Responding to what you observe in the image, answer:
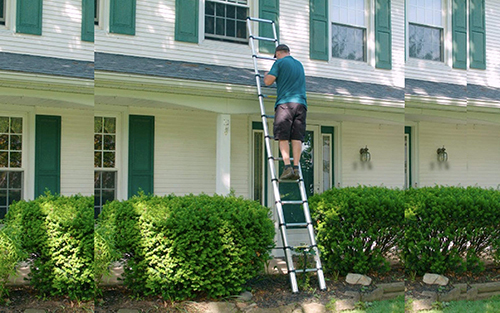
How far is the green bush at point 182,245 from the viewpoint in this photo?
437 centimetres

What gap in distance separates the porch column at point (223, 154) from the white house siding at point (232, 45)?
4.41 feet

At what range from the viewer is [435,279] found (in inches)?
158

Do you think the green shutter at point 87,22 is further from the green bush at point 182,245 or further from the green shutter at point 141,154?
the green bush at point 182,245

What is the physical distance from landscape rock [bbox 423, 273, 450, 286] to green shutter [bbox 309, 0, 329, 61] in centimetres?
438

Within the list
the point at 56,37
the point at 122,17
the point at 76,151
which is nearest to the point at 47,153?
the point at 76,151

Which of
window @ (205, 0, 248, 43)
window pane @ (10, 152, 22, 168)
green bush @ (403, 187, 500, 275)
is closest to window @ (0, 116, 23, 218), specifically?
window pane @ (10, 152, 22, 168)

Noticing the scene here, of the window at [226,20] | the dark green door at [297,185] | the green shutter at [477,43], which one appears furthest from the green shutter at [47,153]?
the green shutter at [477,43]

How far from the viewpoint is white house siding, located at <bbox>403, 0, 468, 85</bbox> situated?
490cm

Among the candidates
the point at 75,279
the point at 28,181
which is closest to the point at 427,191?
the point at 75,279

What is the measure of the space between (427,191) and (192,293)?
2.41m

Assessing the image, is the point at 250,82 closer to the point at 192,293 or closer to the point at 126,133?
the point at 126,133

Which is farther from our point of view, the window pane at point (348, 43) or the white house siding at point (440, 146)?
the window pane at point (348, 43)

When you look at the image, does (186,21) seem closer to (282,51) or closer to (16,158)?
(282,51)

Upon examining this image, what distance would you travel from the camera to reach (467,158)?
414 centimetres
